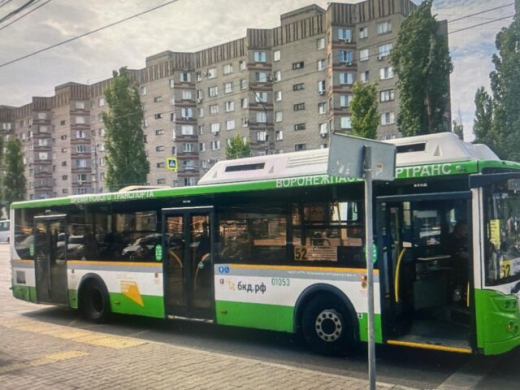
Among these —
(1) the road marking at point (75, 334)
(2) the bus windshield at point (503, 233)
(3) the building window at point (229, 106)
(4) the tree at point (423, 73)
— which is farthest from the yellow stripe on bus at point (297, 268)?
(3) the building window at point (229, 106)

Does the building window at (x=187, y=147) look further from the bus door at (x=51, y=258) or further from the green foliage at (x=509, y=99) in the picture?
the bus door at (x=51, y=258)

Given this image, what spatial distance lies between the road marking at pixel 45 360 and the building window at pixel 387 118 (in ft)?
136

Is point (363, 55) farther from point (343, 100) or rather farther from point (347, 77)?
point (343, 100)

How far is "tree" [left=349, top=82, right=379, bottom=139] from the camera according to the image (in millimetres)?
29766

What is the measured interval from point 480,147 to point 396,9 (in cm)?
4304

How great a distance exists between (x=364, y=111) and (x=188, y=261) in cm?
2301

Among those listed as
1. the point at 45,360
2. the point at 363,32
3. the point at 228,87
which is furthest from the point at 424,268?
the point at 228,87

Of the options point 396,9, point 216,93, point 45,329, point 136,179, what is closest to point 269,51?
point 216,93

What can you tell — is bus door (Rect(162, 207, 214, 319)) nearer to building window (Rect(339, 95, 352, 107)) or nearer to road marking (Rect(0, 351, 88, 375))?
road marking (Rect(0, 351, 88, 375))

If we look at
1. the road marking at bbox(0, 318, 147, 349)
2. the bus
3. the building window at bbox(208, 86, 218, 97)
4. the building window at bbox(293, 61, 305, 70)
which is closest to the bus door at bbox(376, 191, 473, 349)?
the bus

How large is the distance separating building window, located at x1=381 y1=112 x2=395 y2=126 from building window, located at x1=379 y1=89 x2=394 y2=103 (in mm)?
1229

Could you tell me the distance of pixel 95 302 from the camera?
1101 centimetres

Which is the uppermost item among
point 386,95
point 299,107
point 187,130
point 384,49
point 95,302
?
point 384,49

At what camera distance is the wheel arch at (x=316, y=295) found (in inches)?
284
